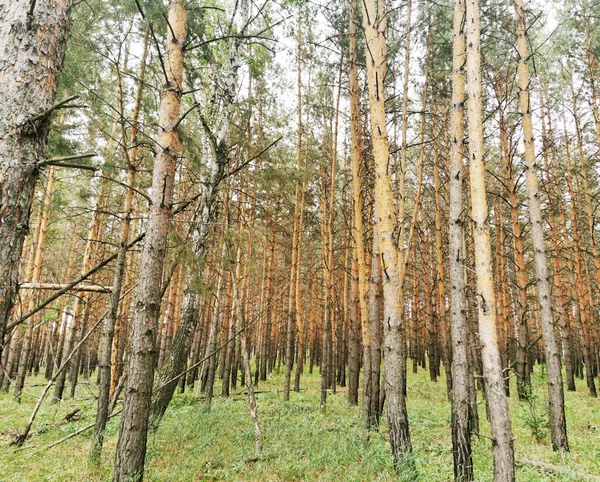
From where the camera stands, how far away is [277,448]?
18.1ft

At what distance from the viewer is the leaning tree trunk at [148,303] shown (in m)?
3.05

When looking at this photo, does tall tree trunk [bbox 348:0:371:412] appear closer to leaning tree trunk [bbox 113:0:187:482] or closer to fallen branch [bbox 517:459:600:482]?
fallen branch [bbox 517:459:600:482]

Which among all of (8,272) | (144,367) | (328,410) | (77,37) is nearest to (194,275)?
(144,367)

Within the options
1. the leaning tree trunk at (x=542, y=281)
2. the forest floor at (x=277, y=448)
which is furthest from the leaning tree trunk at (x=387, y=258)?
the leaning tree trunk at (x=542, y=281)

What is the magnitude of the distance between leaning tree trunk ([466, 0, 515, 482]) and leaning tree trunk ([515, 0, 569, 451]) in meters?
3.49

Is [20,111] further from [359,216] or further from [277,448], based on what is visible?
[359,216]

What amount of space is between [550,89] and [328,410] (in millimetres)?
14983

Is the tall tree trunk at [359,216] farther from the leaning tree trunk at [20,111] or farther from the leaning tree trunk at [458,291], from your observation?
the leaning tree trunk at [20,111]

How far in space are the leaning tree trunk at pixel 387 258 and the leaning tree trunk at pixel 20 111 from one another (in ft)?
13.0

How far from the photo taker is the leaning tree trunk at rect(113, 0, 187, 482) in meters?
3.05

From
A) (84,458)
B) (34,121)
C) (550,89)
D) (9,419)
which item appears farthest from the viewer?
(550,89)

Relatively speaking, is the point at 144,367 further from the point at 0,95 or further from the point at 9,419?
the point at 9,419

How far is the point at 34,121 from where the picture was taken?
1.71m

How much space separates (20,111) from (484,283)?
15.3 ft
